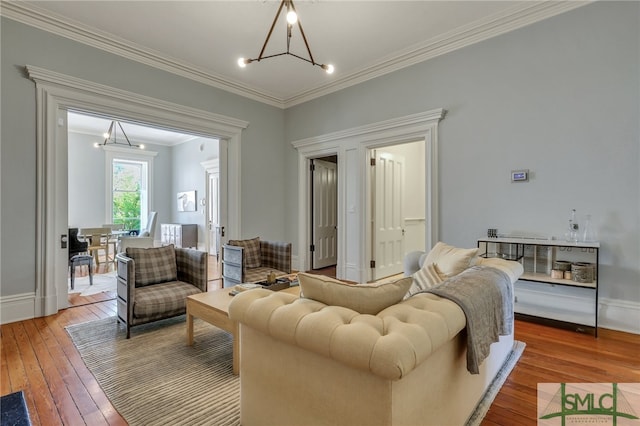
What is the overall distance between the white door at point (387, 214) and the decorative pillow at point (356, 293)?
3535 millimetres

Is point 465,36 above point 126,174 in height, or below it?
above

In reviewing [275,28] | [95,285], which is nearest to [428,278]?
[275,28]

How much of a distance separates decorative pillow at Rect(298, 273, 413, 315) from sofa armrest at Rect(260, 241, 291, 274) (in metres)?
2.53

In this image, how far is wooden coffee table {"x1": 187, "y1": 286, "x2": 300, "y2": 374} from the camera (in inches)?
87.6

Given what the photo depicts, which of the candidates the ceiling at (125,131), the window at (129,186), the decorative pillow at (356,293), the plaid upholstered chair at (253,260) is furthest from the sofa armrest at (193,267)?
the window at (129,186)

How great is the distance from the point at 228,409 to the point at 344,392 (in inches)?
40.9

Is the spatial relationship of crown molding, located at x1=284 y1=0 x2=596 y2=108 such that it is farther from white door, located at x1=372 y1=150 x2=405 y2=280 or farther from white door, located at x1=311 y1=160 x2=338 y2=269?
white door, located at x1=311 y1=160 x2=338 y2=269

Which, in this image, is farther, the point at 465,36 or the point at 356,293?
the point at 465,36

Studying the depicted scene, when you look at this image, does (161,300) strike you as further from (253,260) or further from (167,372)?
(253,260)

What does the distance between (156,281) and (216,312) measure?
1.30 metres

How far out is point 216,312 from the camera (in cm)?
236

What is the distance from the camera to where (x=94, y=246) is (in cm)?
576

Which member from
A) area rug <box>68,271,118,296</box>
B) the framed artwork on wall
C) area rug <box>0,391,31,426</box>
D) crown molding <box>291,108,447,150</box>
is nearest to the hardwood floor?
area rug <box>0,391,31,426</box>

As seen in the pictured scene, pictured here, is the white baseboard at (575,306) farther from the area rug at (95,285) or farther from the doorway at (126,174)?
the doorway at (126,174)
